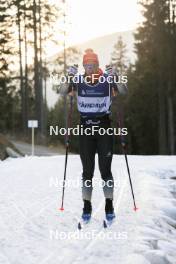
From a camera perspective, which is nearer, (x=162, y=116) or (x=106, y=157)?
(x=106, y=157)

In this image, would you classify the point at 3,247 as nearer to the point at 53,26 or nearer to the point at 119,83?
the point at 119,83

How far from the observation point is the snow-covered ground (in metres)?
6.14

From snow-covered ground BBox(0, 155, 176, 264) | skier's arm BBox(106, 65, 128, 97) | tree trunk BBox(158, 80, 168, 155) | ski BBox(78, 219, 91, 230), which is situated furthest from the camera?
tree trunk BBox(158, 80, 168, 155)

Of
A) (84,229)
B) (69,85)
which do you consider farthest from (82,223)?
(69,85)

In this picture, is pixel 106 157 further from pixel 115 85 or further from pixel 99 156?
pixel 115 85

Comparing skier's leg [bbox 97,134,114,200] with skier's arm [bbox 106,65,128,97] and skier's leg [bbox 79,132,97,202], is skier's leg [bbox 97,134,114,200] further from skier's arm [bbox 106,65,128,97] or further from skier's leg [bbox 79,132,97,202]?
skier's arm [bbox 106,65,128,97]

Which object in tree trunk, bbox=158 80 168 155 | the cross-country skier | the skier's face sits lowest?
tree trunk, bbox=158 80 168 155

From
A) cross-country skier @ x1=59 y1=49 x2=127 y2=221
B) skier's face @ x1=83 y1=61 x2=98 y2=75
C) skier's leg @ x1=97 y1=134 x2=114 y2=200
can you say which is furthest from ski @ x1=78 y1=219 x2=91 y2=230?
skier's face @ x1=83 y1=61 x2=98 y2=75

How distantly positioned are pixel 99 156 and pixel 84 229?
1.11 metres

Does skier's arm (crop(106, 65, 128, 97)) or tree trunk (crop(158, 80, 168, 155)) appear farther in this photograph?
tree trunk (crop(158, 80, 168, 155))

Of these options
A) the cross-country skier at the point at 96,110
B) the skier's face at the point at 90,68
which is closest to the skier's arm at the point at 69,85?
the cross-country skier at the point at 96,110

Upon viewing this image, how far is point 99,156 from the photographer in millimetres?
8047

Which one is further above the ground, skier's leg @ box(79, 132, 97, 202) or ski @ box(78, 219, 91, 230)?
skier's leg @ box(79, 132, 97, 202)

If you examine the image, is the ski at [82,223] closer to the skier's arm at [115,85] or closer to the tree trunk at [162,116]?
the skier's arm at [115,85]
